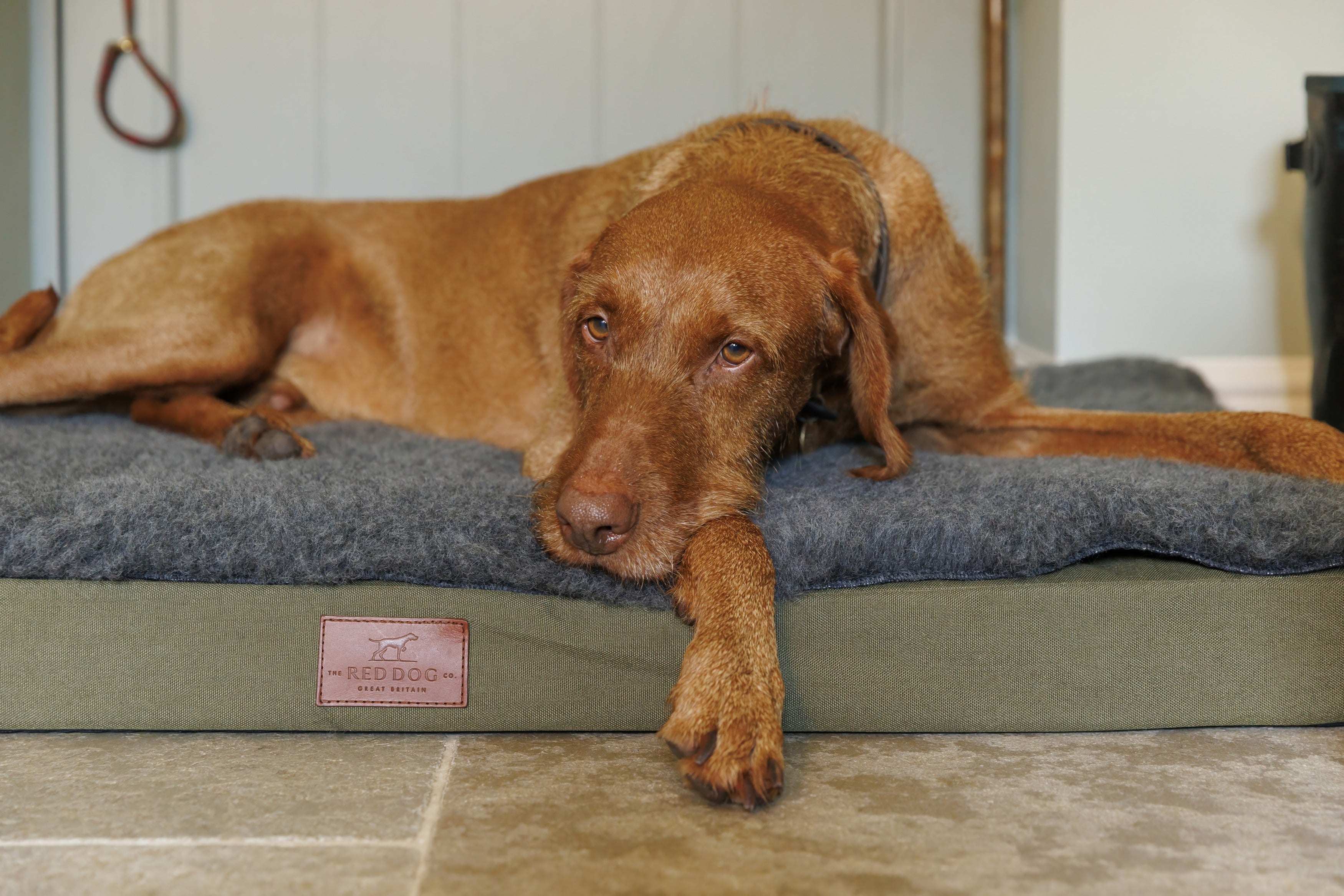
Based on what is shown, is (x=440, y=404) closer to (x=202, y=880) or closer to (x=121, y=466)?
(x=121, y=466)

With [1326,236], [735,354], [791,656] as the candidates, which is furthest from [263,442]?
[1326,236]

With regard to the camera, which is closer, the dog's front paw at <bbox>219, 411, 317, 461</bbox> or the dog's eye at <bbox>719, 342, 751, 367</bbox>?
the dog's eye at <bbox>719, 342, 751, 367</bbox>

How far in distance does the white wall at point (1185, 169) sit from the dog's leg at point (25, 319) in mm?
2756

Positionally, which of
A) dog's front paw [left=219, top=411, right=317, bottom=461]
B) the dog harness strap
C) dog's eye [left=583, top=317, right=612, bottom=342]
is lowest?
dog's front paw [left=219, top=411, right=317, bottom=461]

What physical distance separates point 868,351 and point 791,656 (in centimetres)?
52

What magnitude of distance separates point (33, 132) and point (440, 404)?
1.82 m

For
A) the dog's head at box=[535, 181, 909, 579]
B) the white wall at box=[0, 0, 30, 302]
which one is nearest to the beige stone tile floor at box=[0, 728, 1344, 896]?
the dog's head at box=[535, 181, 909, 579]

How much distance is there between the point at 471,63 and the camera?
363cm

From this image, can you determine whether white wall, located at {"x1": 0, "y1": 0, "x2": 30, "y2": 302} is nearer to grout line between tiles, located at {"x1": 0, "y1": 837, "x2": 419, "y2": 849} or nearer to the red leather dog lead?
the red leather dog lead

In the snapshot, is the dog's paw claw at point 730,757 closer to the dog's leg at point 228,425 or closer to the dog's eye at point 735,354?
the dog's eye at point 735,354

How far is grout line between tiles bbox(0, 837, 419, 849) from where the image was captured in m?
1.26

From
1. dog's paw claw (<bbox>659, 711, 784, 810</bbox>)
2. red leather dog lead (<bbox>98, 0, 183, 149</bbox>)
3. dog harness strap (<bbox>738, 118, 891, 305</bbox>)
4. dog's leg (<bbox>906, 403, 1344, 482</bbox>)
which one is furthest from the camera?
red leather dog lead (<bbox>98, 0, 183, 149</bbox>)

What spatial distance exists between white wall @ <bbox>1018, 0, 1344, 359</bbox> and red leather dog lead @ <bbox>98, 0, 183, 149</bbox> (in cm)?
272

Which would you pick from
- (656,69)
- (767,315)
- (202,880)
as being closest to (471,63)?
(656,69)
